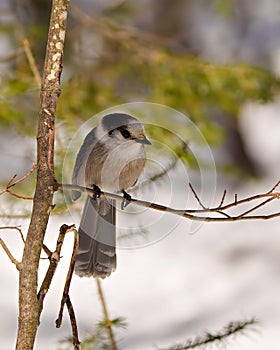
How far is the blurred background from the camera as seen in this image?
3.91 m

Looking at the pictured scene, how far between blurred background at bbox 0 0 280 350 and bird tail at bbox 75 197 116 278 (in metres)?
0.55

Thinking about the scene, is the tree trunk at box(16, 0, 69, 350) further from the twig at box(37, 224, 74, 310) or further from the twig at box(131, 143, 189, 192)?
the twig at box(131, 143, 189, 192)

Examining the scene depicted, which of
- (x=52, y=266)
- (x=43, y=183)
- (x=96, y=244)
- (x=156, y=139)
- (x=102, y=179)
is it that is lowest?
(x=52, y=266)

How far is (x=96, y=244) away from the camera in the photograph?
2113 mm

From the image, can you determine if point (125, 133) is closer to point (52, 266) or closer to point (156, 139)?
point (52, 266)

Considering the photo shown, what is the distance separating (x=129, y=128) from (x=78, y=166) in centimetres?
37

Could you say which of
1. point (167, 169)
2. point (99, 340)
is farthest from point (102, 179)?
point (99, 340)

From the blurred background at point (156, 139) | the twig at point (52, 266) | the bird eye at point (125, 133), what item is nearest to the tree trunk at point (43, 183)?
the twig at point (52, 266)

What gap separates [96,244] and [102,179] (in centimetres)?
21

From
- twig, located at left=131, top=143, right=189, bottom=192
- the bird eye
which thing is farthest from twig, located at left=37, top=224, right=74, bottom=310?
twig, located at left=131, top=143, right=189, bottom=192

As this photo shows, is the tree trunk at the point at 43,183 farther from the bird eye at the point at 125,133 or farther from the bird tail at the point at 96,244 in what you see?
the bird tail at the point at 96,244

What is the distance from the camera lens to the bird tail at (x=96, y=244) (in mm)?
2086

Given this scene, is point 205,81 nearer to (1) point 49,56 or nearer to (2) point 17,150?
(2) point 17,150

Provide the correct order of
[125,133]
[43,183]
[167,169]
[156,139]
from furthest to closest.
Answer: [156,139]
[167,169]
[125,133]
[43,183]
